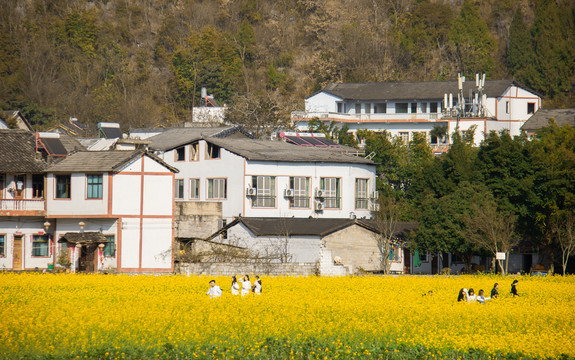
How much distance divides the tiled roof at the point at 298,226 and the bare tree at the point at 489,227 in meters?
5.30

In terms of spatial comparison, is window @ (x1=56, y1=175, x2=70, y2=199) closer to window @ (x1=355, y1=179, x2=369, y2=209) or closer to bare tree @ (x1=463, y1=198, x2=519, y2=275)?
window @ (x1=355, y1=179, x2=369, y2=209)

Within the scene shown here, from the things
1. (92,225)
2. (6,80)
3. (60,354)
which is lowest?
(60,354)

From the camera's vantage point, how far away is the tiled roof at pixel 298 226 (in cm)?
4941

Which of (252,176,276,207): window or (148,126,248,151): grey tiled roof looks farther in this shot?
(148,126,248,151): grey tiled roof

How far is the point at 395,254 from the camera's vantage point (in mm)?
54500

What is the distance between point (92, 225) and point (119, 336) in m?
22.8

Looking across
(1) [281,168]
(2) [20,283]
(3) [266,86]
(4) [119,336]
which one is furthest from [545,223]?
(3) [266,86]

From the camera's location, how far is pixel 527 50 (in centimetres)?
9725

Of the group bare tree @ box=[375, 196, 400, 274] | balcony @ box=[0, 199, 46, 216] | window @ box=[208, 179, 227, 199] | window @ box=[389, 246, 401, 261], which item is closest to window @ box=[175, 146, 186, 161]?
window @ box=[208, 179, 227, 199]

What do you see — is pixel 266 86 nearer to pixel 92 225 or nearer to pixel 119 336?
pixel 92 225

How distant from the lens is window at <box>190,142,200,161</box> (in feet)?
191

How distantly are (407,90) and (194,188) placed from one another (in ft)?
106

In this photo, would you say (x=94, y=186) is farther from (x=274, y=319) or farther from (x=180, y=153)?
(x=274, y=319)

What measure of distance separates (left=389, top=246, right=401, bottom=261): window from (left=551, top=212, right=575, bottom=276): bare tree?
9.24m
